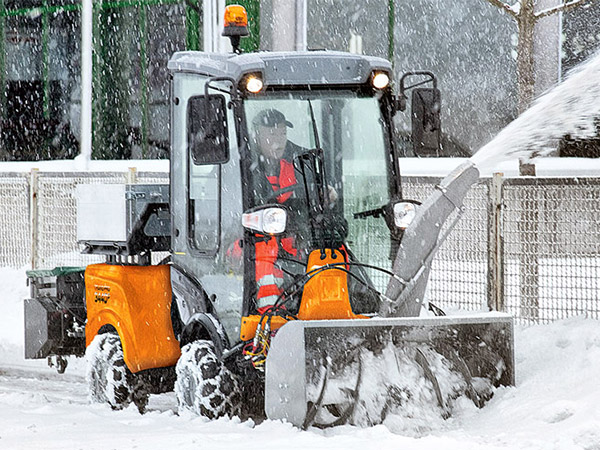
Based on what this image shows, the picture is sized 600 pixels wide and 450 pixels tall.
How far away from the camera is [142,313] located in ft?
24.0

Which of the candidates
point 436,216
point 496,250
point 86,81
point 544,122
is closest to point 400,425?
point 436,216

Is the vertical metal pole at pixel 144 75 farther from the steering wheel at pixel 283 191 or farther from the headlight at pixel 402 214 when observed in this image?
the steering wheel at pixel 283 191

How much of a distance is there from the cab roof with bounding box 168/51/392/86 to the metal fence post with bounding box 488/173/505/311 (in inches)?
135

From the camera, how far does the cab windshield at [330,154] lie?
6.52 m

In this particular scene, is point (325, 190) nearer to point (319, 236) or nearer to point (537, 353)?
point (319, 236)

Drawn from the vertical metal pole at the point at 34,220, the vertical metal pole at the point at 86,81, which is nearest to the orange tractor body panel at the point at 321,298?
the vertical metal pole at the point at 34,220

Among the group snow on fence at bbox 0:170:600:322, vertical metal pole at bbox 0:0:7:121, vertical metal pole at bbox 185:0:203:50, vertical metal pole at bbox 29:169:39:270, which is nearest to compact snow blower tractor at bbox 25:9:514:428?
snow on fence at bbox 0:170:600:322

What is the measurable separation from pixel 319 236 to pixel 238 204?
52 cm

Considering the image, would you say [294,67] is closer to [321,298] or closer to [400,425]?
[321,298]

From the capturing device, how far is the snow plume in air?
6891mm

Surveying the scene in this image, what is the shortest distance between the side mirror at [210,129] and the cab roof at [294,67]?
0.32 meters

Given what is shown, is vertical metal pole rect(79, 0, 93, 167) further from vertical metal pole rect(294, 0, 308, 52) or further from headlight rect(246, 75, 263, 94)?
headlight rect(246, 75, 263, 94)

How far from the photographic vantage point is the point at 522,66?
12844 mm

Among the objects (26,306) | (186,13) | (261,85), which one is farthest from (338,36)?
(261,85)
